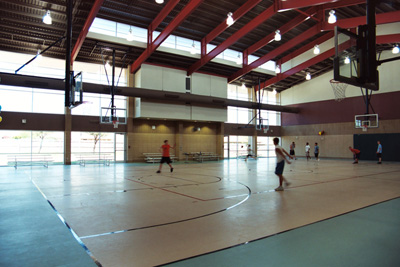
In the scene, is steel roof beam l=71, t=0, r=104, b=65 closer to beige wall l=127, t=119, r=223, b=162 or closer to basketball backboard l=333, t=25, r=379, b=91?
beige wall l=127, t=119, r=223, b=162

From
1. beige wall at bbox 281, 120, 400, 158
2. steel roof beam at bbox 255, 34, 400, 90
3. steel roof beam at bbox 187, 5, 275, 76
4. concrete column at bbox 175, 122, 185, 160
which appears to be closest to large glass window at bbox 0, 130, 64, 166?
concrete column at bbox 175, 122, 185, 160

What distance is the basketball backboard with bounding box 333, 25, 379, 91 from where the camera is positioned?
4.82 metres

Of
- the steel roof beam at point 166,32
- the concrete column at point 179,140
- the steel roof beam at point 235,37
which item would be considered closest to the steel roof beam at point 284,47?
the steel roof beam at point 235,37

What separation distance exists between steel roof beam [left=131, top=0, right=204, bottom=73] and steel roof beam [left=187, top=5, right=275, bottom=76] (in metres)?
4.49

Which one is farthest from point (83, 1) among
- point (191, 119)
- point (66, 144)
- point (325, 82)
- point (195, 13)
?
point (325, 82)

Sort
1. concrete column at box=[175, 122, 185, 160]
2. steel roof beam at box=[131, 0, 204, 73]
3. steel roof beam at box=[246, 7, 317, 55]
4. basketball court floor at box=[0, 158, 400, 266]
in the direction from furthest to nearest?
1. concrete column at box=[175, 122, 185, 160]
2. steel roof beam at box=[246, 7, 317, 55]
3. steel roof beam at box=[131, 0, 204, 73]
4. basketball court floor at box=[0, 158, 400, 266]

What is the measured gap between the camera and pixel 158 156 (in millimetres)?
23562

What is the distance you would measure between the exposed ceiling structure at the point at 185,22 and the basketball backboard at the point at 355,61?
11.3 metres

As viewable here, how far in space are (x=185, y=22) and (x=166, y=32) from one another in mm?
2413

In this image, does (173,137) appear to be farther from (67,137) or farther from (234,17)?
(234,17)

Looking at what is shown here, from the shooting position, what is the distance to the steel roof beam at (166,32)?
15.6 metres

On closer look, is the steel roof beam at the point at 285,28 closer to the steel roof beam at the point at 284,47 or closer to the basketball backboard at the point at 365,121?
the steel roof beam at the point at 284,47

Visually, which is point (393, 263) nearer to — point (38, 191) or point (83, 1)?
point (38, 191)

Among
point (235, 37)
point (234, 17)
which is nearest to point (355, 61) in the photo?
point (234, 17)
